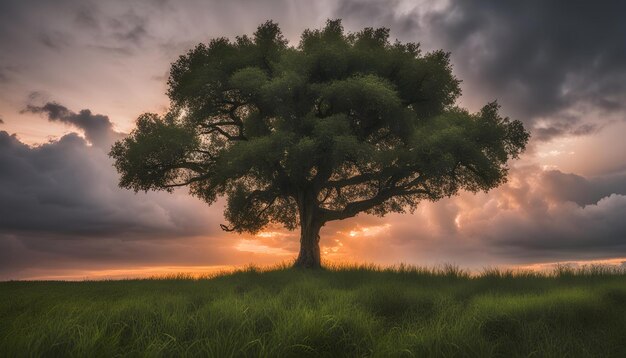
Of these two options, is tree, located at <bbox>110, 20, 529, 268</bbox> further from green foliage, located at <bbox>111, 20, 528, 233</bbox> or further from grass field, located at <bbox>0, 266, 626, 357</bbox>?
grass field, located at <bbox>0, 266, 626, 357</bbox>

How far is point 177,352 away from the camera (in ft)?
26.1

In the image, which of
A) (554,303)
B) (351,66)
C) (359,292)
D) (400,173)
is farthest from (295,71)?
(554,303)

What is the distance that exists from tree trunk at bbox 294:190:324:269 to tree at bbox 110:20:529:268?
0.06 m

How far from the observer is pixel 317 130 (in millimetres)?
23797

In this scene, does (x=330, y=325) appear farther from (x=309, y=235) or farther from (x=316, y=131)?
(x=309, y=235)

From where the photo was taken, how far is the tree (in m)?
24.1

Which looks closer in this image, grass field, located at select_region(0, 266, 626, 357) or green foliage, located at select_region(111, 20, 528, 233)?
grass field, located at select_region(0, 266, 626, 357)

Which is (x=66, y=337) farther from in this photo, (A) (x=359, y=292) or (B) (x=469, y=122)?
(B) (x=469, y=122)

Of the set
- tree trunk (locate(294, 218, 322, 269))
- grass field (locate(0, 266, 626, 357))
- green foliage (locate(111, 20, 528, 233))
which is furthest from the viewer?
tree trunk (locate(294, 218, 322, 269))

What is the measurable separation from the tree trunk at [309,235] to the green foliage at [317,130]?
17cm

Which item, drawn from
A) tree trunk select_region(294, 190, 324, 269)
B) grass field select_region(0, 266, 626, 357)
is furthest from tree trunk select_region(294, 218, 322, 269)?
grass field select_region(0, 266, 626, 357)

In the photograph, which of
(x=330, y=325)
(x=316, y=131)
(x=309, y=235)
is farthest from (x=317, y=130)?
(x=330, y=325)

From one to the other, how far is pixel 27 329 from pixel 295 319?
17.9 feet

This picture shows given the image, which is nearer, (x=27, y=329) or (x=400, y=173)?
(x=27, y=329)
